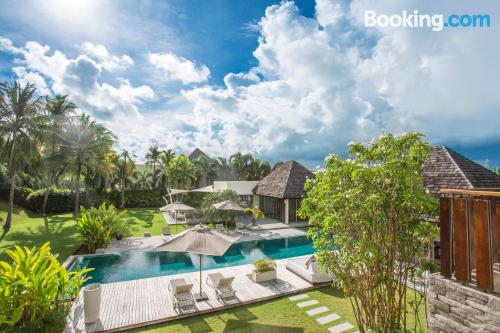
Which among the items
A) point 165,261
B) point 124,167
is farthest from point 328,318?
point 124,167

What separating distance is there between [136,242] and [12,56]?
39.8 ft

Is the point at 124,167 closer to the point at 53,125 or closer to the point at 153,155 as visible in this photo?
the point at 153,155

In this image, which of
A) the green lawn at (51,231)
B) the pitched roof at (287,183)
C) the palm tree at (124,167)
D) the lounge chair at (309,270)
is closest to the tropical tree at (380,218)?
the lounge chair at (309,270)

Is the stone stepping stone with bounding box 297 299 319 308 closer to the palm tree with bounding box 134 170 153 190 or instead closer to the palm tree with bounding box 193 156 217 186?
the palm tree with bounding box 134 170 153 190

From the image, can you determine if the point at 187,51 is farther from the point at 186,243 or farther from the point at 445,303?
the point at 445,303

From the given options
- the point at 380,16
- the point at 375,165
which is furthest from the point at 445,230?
the point at 380,16

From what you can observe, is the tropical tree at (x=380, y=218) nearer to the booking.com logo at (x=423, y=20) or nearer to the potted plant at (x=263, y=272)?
the potted plant at (x=263, y=272)

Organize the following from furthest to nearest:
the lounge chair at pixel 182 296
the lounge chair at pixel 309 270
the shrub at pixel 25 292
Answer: the lounge chair at pixel 309 270 → the lounge chair at pixel 182 296 → the shrub at pixel 25 292

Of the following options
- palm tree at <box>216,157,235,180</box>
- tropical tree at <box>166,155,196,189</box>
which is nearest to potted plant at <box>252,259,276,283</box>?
tropical tree at <box>166,155,196,189</box>

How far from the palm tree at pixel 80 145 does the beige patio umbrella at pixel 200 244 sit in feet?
68.8

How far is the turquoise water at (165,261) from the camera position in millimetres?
11984

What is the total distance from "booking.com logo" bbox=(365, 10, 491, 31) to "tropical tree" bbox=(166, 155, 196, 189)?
98.6 ft

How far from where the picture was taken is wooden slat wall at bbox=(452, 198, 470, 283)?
440cm

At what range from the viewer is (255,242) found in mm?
17500
